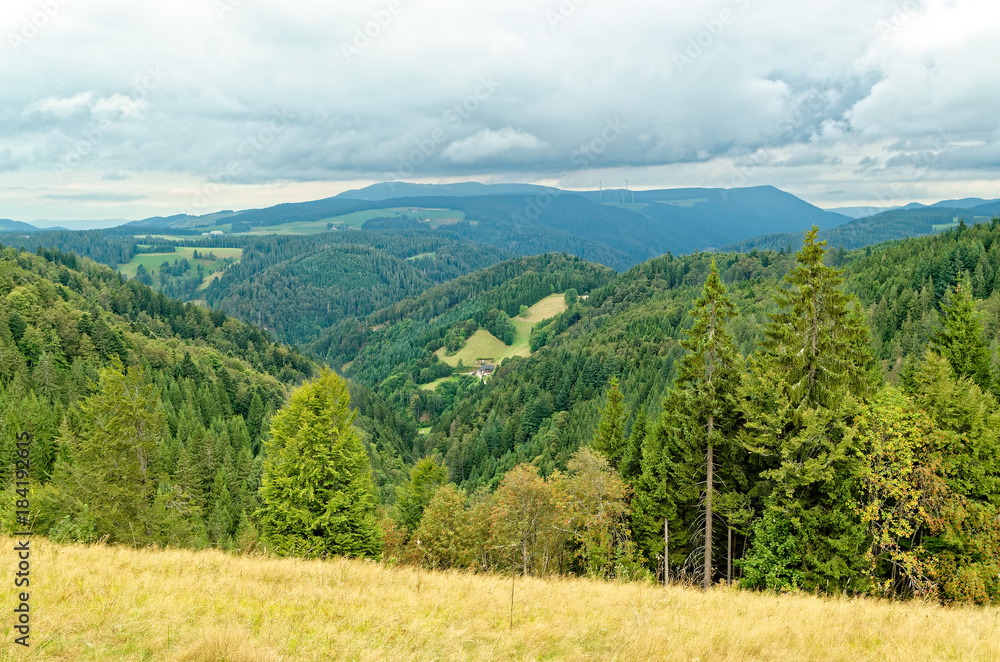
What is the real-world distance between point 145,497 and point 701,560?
A: 3173 centimetres

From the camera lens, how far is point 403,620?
10.1m

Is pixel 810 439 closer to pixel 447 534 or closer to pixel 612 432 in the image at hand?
pixel 612 432

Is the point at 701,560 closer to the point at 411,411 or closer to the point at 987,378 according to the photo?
the point at 987,378

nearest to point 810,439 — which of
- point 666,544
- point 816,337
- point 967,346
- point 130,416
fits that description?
point 816,337

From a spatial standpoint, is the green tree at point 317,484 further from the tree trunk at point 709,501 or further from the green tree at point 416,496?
the green tree at point 416,496

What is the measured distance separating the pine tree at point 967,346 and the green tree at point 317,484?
114ft

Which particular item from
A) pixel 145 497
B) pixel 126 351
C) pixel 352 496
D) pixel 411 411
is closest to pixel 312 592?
pixel 352 496

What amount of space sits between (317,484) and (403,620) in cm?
1918

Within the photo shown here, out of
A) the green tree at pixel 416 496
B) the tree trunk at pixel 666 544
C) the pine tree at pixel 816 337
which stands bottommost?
the green tree at pixel 416 496

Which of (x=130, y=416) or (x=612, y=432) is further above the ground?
(x=130, y=416)

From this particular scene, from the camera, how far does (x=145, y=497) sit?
99.1ft

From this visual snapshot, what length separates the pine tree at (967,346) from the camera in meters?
32.2

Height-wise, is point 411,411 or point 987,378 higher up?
point 987,378

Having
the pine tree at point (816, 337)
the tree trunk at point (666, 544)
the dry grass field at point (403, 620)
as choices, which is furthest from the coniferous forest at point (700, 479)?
the dry grass field at point (403, 620)
